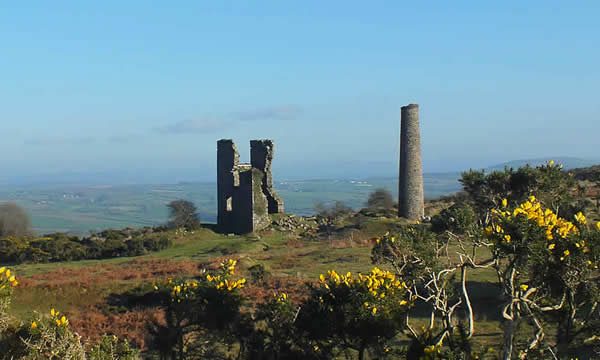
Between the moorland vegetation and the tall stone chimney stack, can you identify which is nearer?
the moorland vegetation

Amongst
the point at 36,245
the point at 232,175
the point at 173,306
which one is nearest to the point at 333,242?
the point at 232,175

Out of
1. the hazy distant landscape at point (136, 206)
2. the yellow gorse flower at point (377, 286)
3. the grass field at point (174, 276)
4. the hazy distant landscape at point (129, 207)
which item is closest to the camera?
the yellow gorse flower at point (377, 286)

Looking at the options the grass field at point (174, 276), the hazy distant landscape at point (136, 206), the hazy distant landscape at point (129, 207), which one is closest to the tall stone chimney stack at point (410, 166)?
the grass field at point (174, 276)

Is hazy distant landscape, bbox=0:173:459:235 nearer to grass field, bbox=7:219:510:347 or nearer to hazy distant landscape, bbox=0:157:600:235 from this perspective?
hazy distant landscape, bbox=0:157:600:235

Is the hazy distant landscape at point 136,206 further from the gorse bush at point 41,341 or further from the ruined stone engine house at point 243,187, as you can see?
the gorse bush at point 41,341

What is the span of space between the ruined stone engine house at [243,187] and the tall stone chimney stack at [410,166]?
36.6 feet

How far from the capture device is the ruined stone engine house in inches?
1666

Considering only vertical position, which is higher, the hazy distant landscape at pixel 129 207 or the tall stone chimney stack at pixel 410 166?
the tall stone chimney stack at pixel 410 166

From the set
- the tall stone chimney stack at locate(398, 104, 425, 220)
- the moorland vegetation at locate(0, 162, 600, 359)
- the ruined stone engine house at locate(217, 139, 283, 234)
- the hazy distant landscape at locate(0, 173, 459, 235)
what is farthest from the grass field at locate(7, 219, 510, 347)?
the hazy distant landscape at locate(0, 173, 459, 235)

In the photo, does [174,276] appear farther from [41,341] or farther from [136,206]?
[136,206]

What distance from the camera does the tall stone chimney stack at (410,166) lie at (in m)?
39.5

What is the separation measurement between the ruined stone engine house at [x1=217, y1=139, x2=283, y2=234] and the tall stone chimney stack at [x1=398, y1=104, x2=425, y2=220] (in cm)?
1117

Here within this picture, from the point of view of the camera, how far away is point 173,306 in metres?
14.1

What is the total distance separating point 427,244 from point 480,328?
10.6 ft
